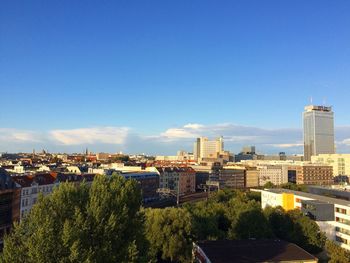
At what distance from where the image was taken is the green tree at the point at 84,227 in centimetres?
2333

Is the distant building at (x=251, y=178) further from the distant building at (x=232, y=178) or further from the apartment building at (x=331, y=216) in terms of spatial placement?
the apartment building at (x=331, y=216)

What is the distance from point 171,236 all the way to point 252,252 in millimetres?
11144

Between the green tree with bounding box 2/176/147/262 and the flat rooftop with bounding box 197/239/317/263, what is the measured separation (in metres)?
13.6

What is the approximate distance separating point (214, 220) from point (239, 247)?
50.1 feet

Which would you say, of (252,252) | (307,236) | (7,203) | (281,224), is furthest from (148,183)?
(252,252)

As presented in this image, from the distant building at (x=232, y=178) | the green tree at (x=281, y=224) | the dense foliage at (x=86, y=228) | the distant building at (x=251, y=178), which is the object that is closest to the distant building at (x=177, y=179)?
the distant building at (x=232, y=178)

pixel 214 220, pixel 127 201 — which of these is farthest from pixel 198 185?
pixel 127 201

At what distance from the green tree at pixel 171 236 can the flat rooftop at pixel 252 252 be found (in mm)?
4268

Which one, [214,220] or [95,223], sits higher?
[95,223]

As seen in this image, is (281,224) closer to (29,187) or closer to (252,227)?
(252,227)

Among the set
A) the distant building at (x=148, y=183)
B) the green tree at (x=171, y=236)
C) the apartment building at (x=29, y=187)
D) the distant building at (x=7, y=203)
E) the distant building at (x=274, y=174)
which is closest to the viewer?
the green tree at (x=171, y=236)

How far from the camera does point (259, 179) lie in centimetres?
18762

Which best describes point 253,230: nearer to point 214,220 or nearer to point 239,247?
point 214,220

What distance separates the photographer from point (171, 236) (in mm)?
46938
